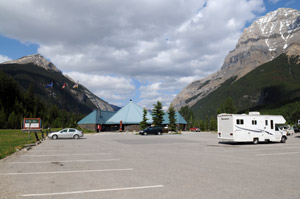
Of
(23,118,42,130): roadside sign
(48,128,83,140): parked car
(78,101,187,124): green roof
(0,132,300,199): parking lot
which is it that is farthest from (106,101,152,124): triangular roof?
(0,132,300,199): parking lot

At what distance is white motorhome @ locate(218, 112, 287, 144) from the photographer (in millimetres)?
24438

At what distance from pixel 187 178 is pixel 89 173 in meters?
3.69

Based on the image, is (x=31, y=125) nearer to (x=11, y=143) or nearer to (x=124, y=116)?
(x=11, y=143)

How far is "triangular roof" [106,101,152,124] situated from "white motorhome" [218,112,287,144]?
168 feet

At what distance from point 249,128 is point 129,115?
56.4 meters

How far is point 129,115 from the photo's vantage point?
79.0 meters

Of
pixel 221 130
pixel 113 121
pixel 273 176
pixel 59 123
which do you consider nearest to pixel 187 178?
pixel 273 176

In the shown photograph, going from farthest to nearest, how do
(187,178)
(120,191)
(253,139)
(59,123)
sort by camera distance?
(59,123) < (253,139) < (187,178) < (120,191)

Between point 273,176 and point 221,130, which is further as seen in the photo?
point 221,130

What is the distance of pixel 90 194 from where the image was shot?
6.60 meters

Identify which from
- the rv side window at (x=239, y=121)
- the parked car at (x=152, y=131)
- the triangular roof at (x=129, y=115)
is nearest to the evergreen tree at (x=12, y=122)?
the triangular roof at (x=129, y=115)

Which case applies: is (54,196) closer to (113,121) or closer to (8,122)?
(113,121)

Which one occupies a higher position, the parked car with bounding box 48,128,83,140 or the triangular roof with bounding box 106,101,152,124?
the triangular roof with bounding box 106,101,152,124

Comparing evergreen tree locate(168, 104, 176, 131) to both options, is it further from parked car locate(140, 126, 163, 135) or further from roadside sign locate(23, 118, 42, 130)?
roadside sign locate(23, 118, 42, 130)
